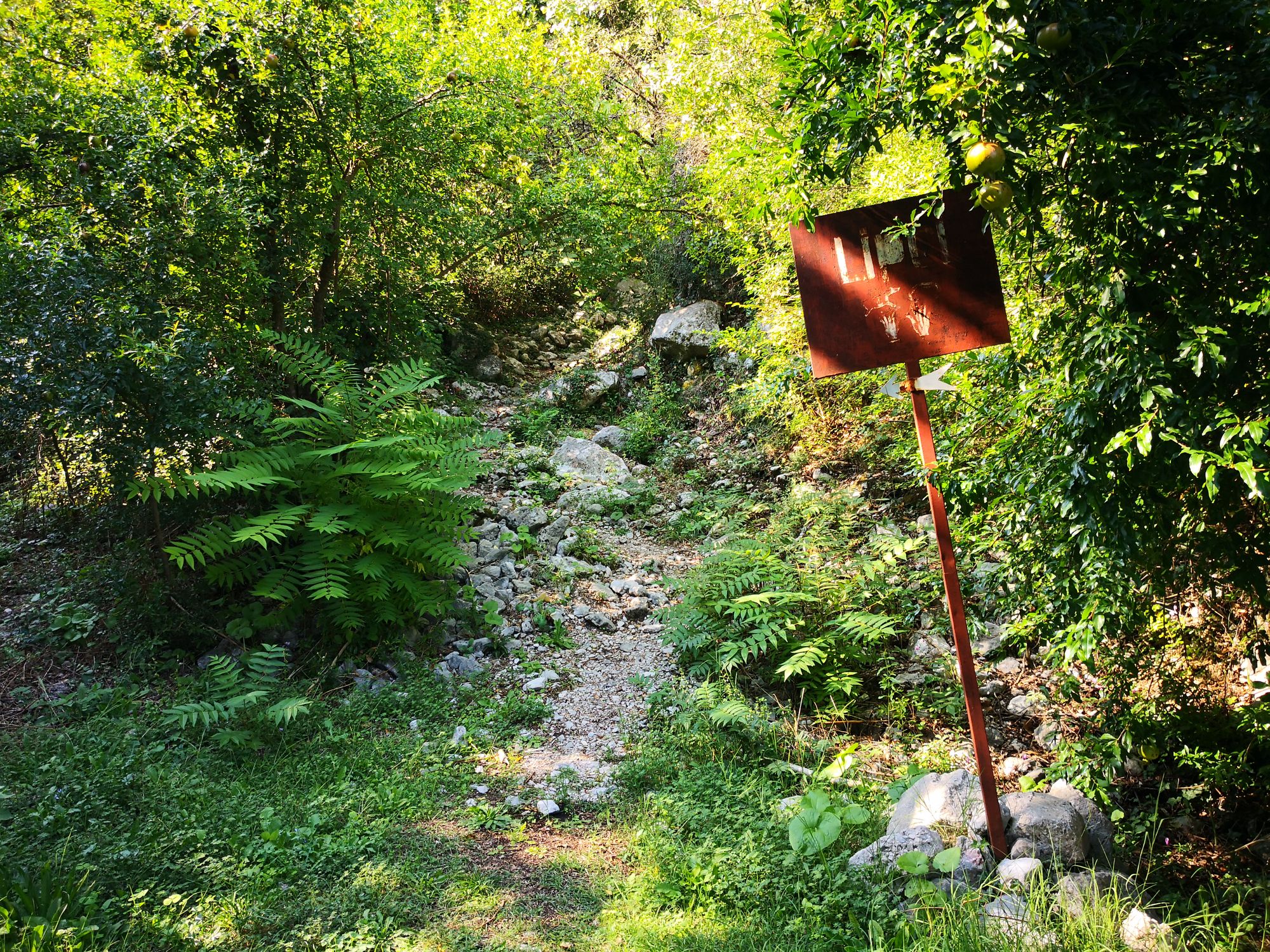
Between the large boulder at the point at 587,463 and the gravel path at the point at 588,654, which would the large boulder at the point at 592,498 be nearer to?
the gravel path at the point at 588,654

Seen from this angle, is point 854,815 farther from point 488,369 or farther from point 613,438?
point 488,369

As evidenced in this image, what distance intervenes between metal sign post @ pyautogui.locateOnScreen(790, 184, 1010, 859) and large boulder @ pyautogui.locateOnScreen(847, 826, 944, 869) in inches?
15.8

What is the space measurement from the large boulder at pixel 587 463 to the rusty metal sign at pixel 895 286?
16.0ft

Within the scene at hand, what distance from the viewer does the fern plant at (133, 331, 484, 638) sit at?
4.73m

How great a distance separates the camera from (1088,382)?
8.00 ft

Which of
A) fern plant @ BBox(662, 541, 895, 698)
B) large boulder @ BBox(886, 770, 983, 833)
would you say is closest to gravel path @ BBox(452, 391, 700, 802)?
fern plant @ BBox(662, 541, 895, 698)

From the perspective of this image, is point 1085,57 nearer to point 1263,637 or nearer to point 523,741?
point 1263,637

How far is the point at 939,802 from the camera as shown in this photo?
3350mm

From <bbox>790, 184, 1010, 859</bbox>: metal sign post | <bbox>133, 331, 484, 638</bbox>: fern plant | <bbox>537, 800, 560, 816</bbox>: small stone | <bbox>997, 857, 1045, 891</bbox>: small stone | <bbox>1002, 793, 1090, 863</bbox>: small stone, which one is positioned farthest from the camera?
<bbox>133, 331, 484, 638</bbox>: fern plant

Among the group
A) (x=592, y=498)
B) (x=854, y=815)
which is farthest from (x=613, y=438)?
(x=854, y=815)

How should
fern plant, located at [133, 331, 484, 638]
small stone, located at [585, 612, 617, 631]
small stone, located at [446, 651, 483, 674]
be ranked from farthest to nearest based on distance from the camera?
small stone, located at [585, 612, 617, 631] → small stone, located at [446, 651, 483, 674] → fern plant, located at [133, 331, 484, 638]

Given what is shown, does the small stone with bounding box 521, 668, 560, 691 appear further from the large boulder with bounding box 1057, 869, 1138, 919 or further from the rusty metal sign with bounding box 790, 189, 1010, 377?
the large boulder with bounding box 1057, 869, 1138, 919

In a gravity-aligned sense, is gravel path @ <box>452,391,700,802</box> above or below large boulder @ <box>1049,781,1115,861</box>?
above

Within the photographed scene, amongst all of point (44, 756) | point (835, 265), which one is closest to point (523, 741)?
point (44, 756)
